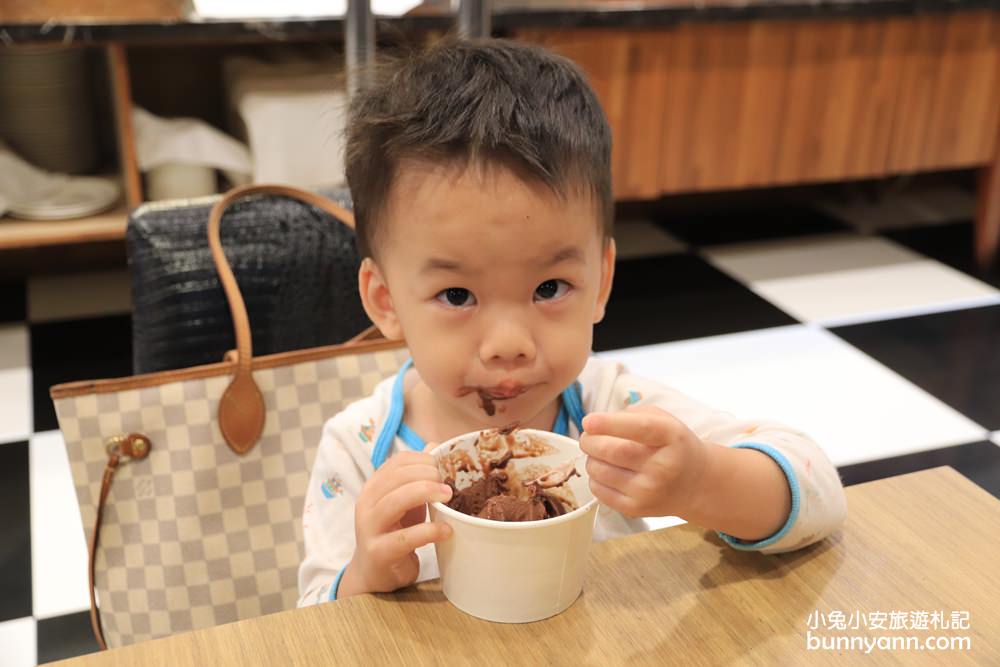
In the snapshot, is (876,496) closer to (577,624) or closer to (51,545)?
(577,624)

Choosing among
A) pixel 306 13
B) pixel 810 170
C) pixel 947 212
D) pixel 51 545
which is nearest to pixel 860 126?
pixel 810 170

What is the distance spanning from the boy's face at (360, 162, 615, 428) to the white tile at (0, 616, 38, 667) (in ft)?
3.50

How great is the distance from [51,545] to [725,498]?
1.46 metres

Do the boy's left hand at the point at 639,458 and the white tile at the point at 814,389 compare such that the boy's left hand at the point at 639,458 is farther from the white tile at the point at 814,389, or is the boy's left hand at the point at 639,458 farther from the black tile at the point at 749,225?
the black tile at the point at 749,225

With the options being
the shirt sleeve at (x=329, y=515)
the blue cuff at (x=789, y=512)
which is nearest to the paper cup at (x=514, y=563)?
the blue cuff at (x=789, y=512)

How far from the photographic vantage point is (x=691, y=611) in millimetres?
653

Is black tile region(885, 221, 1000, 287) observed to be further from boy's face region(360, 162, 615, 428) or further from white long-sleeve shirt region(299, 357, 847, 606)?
boy's face region(360, 162, 615, 428)

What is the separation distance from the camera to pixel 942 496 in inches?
30.1

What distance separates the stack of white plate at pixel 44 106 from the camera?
2.50 metres

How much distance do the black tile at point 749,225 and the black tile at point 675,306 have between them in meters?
0.23

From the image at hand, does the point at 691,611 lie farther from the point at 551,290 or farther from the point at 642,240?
the point at 642,240

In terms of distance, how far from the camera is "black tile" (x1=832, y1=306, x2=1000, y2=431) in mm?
2271

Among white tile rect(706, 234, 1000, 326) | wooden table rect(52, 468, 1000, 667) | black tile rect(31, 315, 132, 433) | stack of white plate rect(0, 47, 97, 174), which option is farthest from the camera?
white tile rect(706, 234, 1000, 326)

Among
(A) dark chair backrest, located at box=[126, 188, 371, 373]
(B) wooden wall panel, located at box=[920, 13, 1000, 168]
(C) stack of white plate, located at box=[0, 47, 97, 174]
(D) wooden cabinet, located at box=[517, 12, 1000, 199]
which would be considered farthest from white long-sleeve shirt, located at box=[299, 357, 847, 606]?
(B) wooden wall panel, located at box=[920, 13, 1000, 168]
